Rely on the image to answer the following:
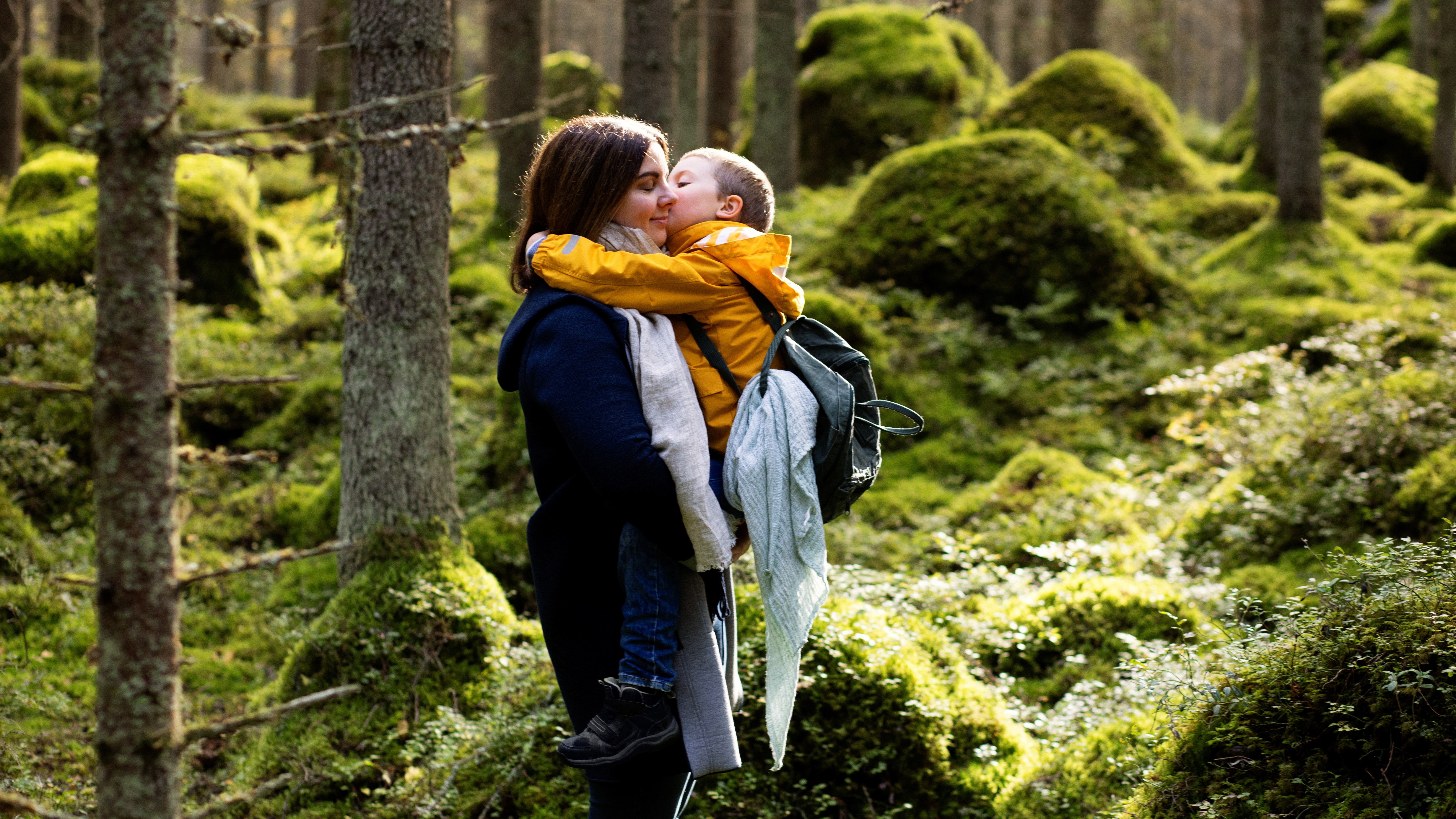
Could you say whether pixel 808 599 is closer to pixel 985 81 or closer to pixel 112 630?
pixel 112 630

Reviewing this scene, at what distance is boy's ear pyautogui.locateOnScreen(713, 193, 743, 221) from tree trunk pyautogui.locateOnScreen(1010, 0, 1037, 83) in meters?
19.6

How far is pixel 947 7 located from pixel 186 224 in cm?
832

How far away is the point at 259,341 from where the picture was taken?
892 centimetres

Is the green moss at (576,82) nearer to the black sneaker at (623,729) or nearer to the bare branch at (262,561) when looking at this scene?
the black sneaker at (623,729)

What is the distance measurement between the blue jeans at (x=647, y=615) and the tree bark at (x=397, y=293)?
2.83 m

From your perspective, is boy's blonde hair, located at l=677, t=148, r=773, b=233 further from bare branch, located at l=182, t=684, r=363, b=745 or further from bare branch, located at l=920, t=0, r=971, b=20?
bare branch, located at l=182, t=684, r=363, b=745

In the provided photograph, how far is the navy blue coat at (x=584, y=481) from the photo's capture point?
230 cm

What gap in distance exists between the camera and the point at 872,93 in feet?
48.0

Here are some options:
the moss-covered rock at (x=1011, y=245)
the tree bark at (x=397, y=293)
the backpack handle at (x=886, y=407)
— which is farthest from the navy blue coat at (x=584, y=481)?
the moss-covered rock at (x=1011, y=245)

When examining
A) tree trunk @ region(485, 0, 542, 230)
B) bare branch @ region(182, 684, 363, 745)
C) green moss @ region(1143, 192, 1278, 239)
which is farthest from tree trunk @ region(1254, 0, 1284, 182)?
bare branch @ region(182, 684, 363, 745)

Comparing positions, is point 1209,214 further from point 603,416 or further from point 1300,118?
point 603,416

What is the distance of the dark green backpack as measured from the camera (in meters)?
2.52

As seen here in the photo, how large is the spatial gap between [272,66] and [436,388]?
3347cm

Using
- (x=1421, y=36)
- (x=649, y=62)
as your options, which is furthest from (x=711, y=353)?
(x=1421, y=36)
